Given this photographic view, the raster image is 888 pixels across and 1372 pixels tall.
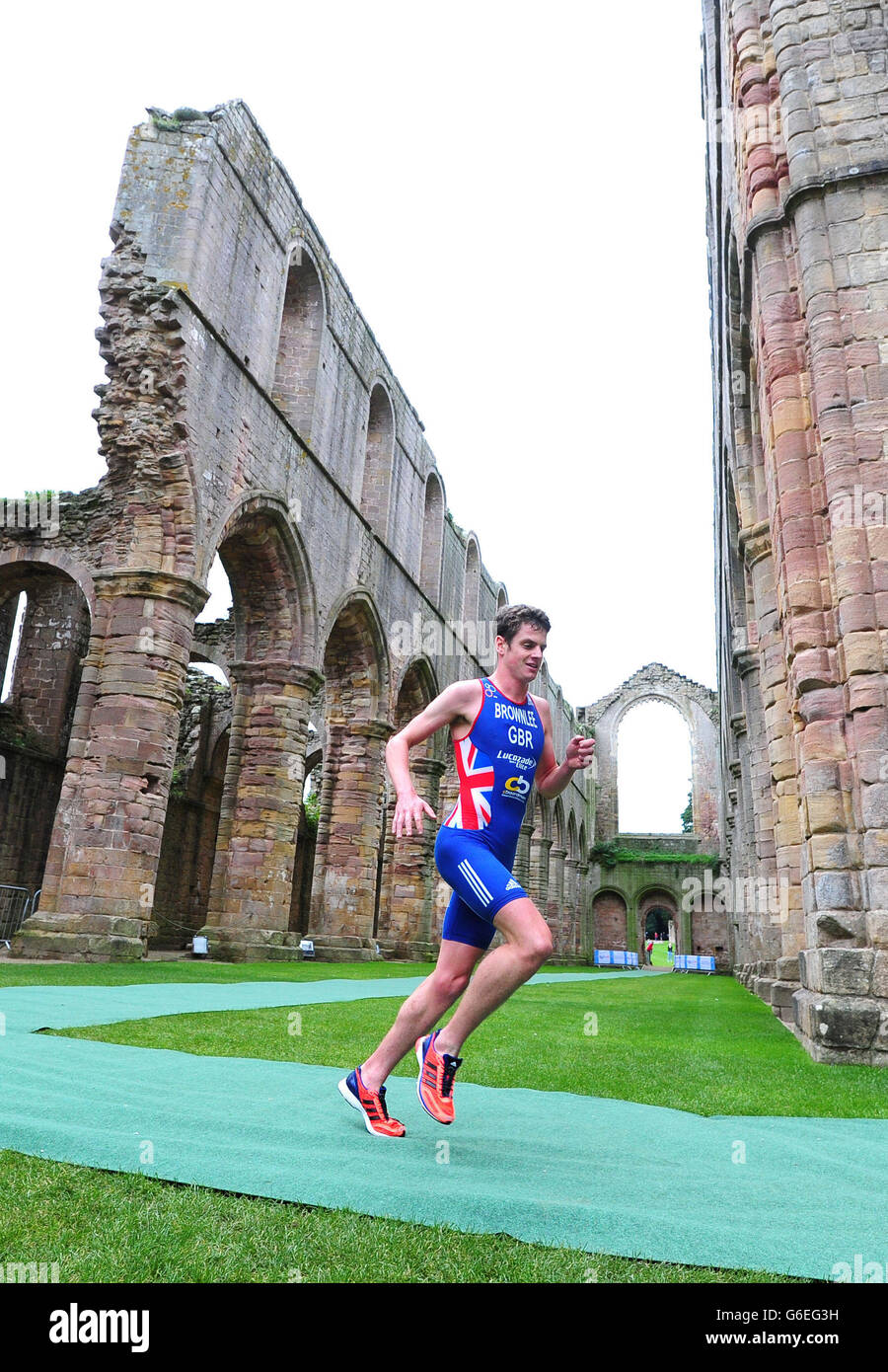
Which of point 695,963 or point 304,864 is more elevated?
point 304,864

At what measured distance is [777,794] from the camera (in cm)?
843

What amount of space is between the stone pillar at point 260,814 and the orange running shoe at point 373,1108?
1084cm

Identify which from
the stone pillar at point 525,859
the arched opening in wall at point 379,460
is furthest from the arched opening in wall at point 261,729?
the stone pillar at point 525,859

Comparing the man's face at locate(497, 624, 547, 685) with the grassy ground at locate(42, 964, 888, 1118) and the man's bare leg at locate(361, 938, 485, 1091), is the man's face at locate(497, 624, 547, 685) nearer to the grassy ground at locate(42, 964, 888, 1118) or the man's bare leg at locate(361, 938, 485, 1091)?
the man's bare leg at locate(361, 938, 485, 1091)

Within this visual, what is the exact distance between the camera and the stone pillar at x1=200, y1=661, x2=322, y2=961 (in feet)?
43.7

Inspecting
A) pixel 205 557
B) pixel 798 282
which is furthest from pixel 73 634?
pixel 798 282

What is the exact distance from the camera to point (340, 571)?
52.9ft

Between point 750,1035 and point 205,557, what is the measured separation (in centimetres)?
837

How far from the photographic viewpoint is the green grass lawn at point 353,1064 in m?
1.67

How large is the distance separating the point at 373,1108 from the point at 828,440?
5.32m

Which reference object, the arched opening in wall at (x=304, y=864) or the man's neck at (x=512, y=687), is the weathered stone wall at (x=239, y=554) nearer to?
the arched opening in wall at (x=304, y=864)

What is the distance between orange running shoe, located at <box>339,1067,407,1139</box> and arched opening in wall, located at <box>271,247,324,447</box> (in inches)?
537

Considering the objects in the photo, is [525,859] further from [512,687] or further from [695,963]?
[512,687]

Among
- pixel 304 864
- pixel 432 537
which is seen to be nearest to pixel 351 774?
pixel 432 537
